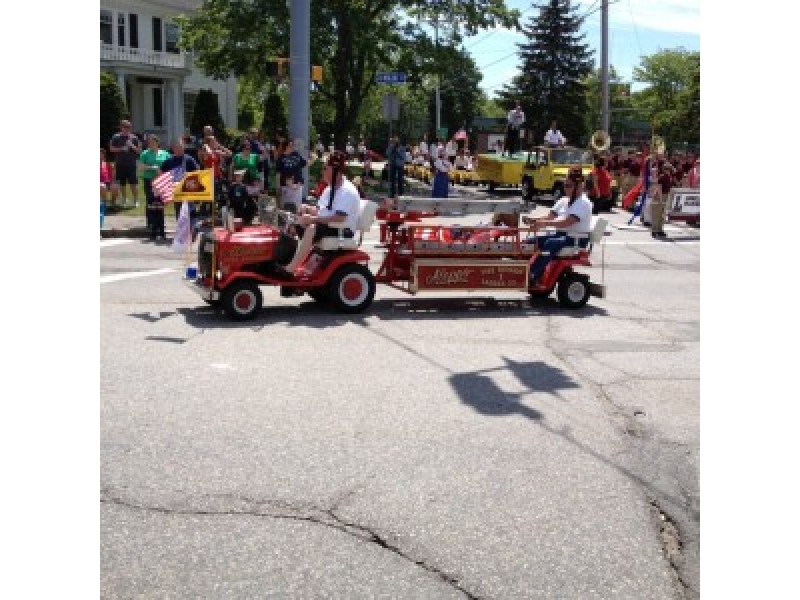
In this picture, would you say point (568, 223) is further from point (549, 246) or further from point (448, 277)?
point (448, 277)

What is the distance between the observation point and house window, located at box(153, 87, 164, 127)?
52156mm

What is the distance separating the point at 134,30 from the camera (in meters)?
49.2

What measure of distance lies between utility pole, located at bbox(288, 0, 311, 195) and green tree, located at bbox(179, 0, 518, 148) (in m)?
11.6

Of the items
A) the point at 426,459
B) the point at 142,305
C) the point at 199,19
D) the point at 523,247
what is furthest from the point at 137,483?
the point at 199,19

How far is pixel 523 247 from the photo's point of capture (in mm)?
10438

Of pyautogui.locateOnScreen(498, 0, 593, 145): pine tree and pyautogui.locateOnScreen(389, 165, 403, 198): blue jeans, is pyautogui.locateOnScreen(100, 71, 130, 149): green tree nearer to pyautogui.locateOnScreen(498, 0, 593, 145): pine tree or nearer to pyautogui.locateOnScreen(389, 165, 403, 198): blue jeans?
pyautogui.locateOnScreen(389, 165, 403, 198): blue jeans

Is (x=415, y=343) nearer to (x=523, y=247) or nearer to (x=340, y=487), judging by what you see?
(x=523, y=247)

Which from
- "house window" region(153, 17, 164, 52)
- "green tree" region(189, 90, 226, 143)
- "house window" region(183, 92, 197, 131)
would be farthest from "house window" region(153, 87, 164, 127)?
"green tree" region(189, 90, 226, 143)

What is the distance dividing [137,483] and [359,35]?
28.8 m

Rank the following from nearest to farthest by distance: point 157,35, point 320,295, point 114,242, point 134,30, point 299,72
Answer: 1. point 320,295
2. point 114,242
3. point 299,72
4. point 134,30
5. point 157,35

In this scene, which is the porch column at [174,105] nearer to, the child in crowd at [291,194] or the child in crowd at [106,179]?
the child in crowd at [106,179]

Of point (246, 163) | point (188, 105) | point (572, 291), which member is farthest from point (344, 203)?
point (188, 105)

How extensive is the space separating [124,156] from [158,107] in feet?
118

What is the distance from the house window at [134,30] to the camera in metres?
49.1
